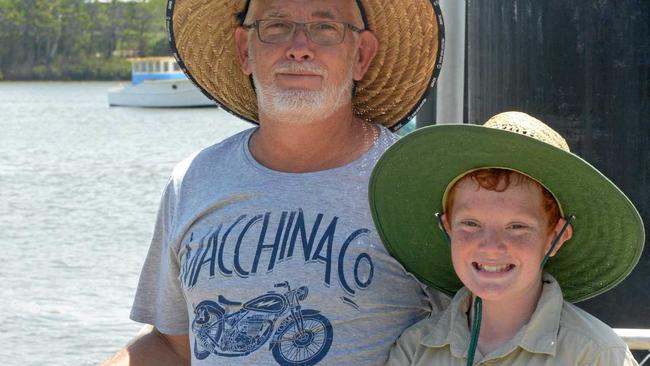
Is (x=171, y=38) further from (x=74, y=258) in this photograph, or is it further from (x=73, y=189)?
(x=73, y=189)

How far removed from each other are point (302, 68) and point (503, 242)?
34.7 inches

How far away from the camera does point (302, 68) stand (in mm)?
3215

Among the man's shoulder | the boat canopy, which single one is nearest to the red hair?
the man's shoulder

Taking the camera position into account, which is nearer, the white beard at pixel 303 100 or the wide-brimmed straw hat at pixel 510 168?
the wide-brimmed straw hat at pixel 510 168

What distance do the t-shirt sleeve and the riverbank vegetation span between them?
78.5 m

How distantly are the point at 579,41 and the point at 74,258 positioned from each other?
495 inches

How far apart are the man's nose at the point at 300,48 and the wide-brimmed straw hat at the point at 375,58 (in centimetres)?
24

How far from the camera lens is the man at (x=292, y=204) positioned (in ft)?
9.91

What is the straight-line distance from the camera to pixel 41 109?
53.4 m

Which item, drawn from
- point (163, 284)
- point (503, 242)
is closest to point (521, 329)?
point (503, 242)

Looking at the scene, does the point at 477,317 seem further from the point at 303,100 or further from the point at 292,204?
the point at 303,100

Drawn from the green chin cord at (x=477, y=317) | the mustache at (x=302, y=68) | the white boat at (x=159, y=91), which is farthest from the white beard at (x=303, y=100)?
the white boat at (x=159, y=91)

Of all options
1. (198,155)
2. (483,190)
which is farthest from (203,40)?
(483,190)

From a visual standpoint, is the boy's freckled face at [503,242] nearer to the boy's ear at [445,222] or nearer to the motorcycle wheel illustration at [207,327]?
the boy's ear at [445,222]
